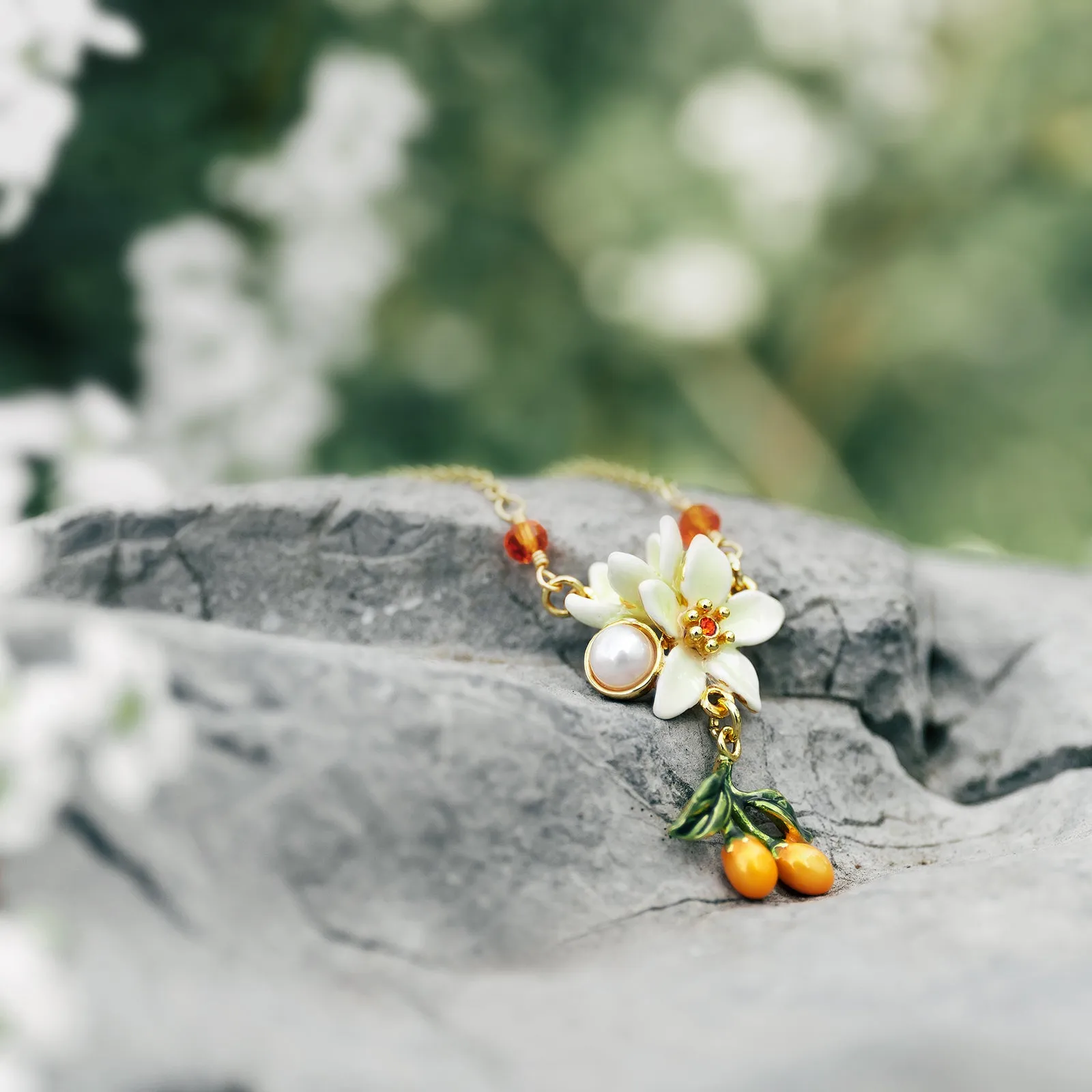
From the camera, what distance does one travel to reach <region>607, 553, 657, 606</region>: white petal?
1566 mm

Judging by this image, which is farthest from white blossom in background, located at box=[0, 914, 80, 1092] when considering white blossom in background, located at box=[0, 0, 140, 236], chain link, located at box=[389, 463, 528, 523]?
white blossom in background, located at box=[0, 0, 140, 236]

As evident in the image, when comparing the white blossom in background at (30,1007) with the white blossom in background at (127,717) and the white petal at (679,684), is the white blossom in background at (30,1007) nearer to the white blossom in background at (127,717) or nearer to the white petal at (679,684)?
the white blossom in background at (127,717)

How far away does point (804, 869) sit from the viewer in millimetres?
1354

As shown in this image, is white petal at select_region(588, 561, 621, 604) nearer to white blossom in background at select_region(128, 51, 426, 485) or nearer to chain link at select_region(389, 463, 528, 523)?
chain link at select_region(389, 463, 528, 523)

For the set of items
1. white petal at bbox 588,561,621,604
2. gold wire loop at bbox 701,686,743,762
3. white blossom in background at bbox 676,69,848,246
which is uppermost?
white blossom in background at bbox 676,69,848,246

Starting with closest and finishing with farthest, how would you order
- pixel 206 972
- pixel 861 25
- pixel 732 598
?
1. pixel 206 972
2. pixel 732 598
3. pixel 861 25

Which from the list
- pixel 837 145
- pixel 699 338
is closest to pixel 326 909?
pixel 699 338

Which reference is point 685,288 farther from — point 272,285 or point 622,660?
point 622,660

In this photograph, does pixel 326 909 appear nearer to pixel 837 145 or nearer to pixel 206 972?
pixel 206 972

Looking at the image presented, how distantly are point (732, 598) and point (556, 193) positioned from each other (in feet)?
6.09

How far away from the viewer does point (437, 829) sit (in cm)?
118

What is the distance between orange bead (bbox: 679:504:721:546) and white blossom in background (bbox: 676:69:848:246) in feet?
4.87

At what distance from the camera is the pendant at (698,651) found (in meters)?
1.41

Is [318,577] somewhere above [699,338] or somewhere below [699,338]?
below
